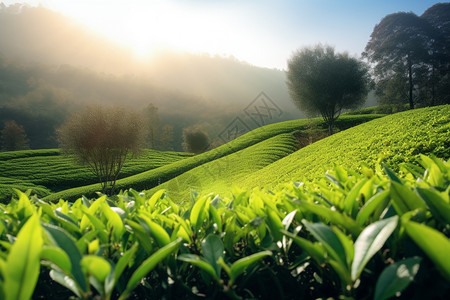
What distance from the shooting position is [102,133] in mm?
14234

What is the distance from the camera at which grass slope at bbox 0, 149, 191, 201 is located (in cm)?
2035

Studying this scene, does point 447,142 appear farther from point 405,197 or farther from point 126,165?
point 126,165

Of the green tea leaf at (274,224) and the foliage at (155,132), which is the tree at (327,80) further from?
the foliage at (155,132)

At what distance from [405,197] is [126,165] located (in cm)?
2947

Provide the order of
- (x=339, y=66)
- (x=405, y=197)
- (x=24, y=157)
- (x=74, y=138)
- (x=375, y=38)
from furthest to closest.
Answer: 1. (x=375, y=38)
2. (x=24, y=157)
3. (x=339, y=66)
4. (x=74, y=138)
5. (x=405, y=197)

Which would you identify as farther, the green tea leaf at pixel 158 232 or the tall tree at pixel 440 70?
the tall tree at pixel 440 70

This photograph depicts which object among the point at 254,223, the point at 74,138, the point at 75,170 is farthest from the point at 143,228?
A: the point at 75,170

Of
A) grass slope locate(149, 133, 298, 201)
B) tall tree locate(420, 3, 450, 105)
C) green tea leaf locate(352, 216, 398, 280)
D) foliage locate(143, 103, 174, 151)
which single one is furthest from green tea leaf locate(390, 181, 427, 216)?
foliage locate(143, 103, 174, 151)

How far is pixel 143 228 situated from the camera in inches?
34.9

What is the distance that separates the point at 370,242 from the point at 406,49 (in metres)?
38.6

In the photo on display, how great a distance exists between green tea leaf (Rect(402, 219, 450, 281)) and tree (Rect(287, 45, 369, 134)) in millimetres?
22431

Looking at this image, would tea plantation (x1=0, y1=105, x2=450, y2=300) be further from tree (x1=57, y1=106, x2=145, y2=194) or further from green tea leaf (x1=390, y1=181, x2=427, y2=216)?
tree (x1=57, y1=106, x2=145, y2=194)

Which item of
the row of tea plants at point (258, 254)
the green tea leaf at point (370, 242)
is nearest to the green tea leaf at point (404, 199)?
the row of tea plants at point (258, 254)

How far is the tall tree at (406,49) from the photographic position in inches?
1184
